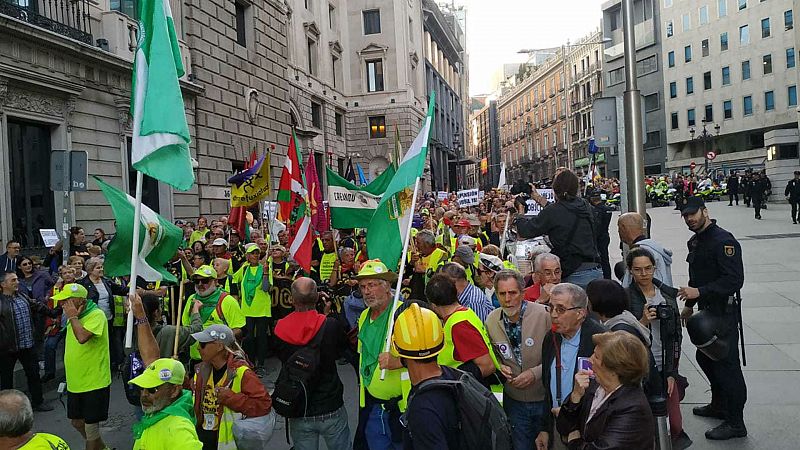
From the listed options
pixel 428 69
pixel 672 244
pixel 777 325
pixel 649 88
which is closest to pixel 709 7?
pixel 649 88

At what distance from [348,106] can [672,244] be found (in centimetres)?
2925

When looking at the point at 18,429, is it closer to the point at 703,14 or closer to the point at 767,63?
the point at 767,63

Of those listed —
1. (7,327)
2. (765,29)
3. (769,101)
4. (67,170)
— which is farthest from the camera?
(769,101)

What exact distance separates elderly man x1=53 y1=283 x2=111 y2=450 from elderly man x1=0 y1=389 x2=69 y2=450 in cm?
243

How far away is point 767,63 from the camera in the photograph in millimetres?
51562

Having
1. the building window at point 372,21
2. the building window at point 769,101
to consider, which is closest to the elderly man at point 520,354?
the building window at point 372,21

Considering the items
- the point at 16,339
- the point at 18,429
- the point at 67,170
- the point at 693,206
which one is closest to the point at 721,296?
the point at 693,206

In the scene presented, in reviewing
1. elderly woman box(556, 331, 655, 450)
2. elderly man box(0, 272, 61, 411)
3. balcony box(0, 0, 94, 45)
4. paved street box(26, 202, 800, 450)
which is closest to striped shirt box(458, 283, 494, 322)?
paved street box(26, 202, 800, 450)

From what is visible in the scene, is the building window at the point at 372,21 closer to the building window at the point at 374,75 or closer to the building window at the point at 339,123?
the building window at the point at 374,75

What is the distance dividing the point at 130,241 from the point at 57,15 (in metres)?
11.4

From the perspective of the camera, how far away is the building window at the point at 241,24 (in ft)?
76.2

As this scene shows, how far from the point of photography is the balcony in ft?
42.1

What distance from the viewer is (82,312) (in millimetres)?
5742

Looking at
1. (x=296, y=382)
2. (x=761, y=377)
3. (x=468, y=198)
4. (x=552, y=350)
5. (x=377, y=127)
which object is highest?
(x=377, y=127)
